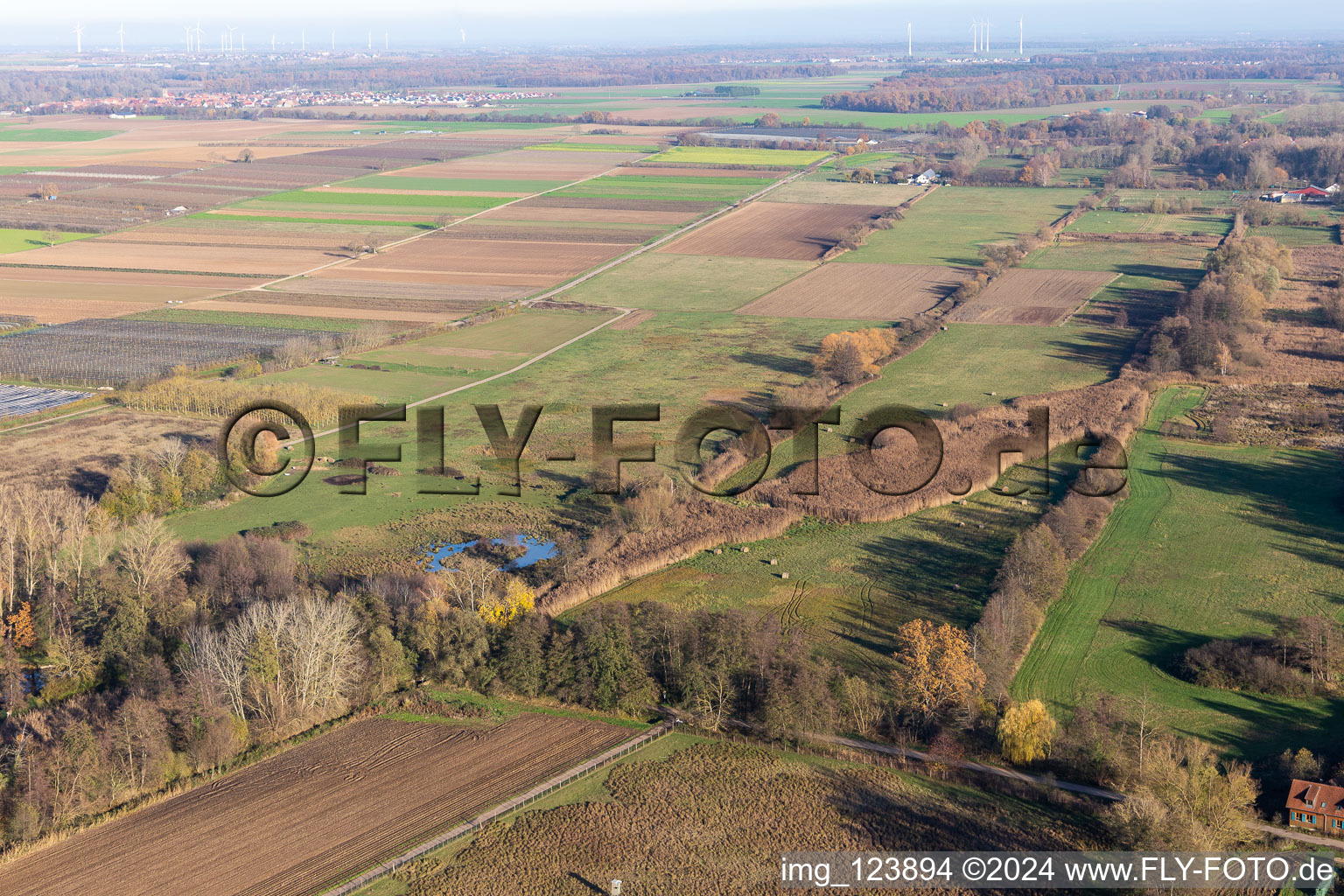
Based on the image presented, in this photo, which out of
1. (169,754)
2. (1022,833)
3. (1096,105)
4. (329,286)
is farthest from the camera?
(1096,105)

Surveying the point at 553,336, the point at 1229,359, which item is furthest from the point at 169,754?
the point at 1229,359

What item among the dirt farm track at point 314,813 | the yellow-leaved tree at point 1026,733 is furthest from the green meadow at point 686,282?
the yellow-leaved tree at point 1026,733

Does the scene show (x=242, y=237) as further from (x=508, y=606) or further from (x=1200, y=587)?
(x=1200, y=587)

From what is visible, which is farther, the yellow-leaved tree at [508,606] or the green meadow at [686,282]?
the green meadow at [686,282]

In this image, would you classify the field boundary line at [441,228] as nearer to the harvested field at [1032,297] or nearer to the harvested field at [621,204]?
the harvested field at [621,204]

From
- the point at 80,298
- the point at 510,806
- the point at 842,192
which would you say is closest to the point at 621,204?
the point at 842,192

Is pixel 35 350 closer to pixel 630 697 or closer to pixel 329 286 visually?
pixel 329 286
